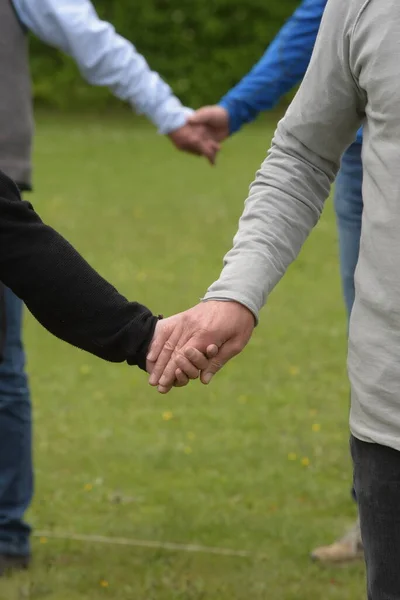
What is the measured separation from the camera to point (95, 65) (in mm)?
4621

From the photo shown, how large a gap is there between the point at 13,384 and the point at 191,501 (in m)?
1.25

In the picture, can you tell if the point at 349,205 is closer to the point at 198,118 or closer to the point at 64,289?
the point at 198,118


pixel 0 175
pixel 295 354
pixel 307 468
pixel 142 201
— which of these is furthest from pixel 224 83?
pixel 0 175

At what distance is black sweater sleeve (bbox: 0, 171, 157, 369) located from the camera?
2.79 m

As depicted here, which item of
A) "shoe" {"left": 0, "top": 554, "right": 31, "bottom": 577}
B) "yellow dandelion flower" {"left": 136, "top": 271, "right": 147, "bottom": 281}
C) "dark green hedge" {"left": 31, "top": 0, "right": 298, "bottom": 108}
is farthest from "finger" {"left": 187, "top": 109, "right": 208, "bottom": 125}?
"dark green hedge" {"left": 31, "top": 0, "right": 298, "bottom": 108}

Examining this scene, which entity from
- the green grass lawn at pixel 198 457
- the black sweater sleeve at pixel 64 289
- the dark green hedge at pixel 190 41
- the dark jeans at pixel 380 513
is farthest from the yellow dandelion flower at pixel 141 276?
the dark green hedge at pixel 190 41

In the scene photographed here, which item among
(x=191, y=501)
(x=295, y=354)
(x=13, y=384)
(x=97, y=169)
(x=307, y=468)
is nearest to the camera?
(x=13, y=384)

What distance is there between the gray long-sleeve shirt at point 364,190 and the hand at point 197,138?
89.7 inches

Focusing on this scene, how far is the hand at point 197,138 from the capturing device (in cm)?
501

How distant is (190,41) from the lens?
22.3 metres

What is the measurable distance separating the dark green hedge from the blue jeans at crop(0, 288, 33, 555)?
17.9 metres

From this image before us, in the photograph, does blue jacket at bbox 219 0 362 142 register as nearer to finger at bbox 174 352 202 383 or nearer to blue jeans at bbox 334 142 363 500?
blue jeans at bbox 334 142 363 500

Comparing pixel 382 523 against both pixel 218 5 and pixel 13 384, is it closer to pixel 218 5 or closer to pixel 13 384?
pixel 13 384

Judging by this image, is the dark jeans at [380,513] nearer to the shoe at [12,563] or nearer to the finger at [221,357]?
the finger at [221,357]
